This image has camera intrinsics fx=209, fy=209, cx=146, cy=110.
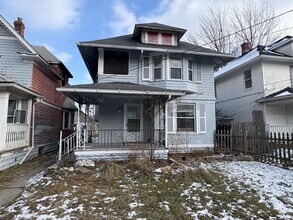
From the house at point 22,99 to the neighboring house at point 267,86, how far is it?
13542 mm

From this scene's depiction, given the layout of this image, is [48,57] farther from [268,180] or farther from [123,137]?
[268,180]

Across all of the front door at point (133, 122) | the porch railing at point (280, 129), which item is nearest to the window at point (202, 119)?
the front door at point (133, 122)

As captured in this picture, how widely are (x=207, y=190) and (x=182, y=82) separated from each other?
7.22 metres

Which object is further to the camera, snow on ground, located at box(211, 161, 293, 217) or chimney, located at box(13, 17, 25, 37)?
chimney, located at box(13, 17, 25, 37)

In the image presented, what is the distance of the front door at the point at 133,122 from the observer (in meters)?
11.5

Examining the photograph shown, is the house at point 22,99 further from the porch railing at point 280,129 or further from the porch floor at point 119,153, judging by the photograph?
the porch railing at point 280,129

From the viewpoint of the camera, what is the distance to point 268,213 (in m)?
4.26

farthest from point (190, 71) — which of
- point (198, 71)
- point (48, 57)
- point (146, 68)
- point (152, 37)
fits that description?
point (48, 57)

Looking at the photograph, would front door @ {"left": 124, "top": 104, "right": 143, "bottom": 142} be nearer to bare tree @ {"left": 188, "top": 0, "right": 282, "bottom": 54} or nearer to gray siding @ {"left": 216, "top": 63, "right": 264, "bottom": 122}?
gray siding @ {"left": 216, "top": 63, "right": 264, "bottom": 122}

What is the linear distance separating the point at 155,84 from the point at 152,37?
3127mm

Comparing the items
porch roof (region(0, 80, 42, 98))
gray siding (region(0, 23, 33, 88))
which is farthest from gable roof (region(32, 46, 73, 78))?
porch roof (region(0, 80, 42, 98))

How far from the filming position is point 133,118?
11.7 m

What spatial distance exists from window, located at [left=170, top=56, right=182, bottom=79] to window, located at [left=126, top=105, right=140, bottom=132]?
8.90ft

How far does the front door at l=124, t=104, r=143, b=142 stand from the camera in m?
11.5
